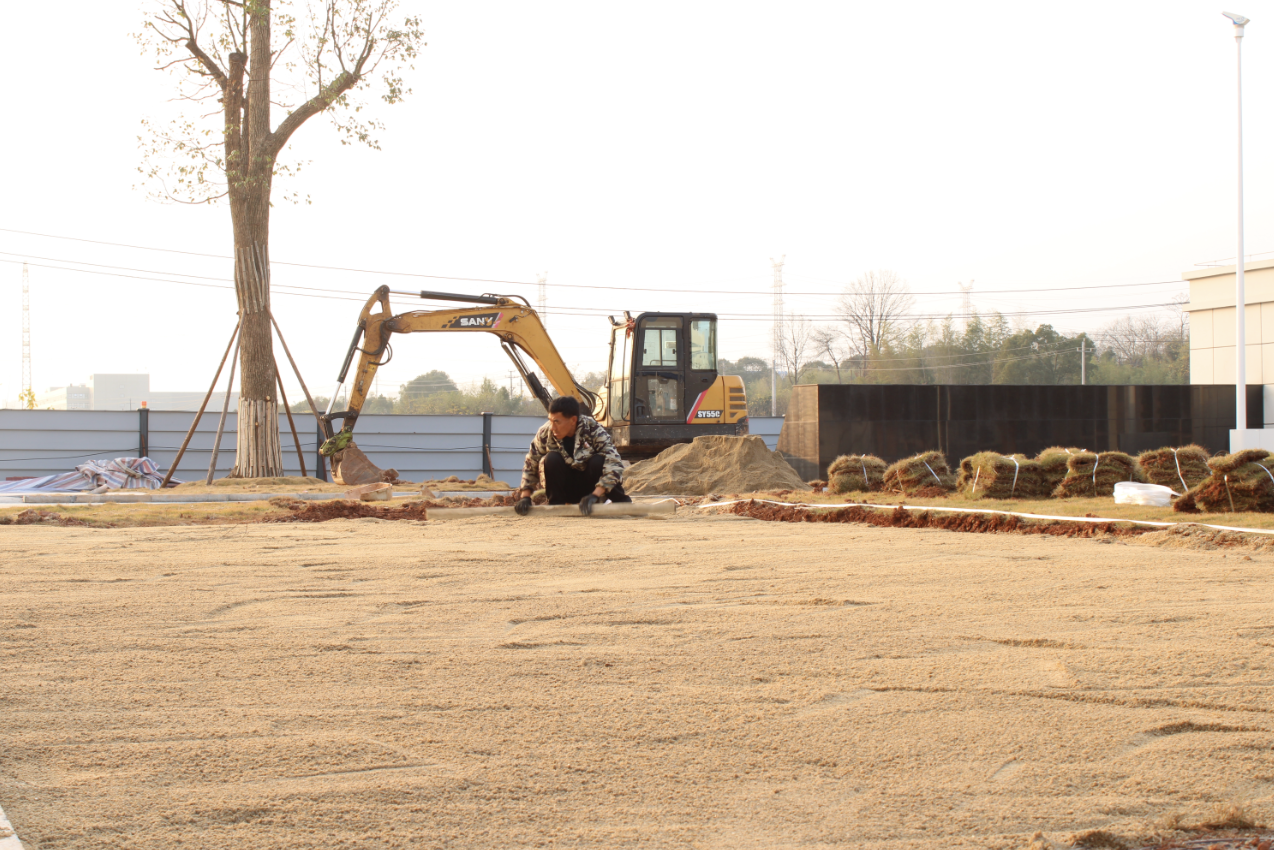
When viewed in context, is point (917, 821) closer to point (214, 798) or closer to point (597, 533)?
point (214, 798)

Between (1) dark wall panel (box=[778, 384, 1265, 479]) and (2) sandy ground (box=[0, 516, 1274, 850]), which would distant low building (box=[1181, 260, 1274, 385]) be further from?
(2) sandy ground (box=[0, 516, 1274, 850])

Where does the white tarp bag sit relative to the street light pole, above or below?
below

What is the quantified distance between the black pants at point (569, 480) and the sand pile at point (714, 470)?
5.49 metres

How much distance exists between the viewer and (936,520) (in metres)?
9.41

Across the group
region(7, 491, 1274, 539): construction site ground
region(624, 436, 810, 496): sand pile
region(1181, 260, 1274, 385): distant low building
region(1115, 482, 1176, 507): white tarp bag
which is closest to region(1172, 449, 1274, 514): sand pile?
region(7, 491, 1274, 539): construction site ground

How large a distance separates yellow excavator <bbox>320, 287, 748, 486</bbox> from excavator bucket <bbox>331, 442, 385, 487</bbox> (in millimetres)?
757

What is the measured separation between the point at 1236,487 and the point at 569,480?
6174mm

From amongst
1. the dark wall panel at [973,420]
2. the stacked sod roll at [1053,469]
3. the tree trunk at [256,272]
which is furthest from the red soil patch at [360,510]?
the dark wall panel at [973,420]

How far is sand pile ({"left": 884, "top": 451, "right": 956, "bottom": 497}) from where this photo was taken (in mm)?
11984

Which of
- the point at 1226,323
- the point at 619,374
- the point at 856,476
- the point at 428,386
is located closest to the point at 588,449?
the point at 856,476

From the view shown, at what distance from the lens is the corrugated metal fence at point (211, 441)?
20.2 meters

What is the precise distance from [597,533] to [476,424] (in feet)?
52.5

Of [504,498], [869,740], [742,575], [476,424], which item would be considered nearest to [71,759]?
[869,740]

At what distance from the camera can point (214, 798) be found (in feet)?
7.65
